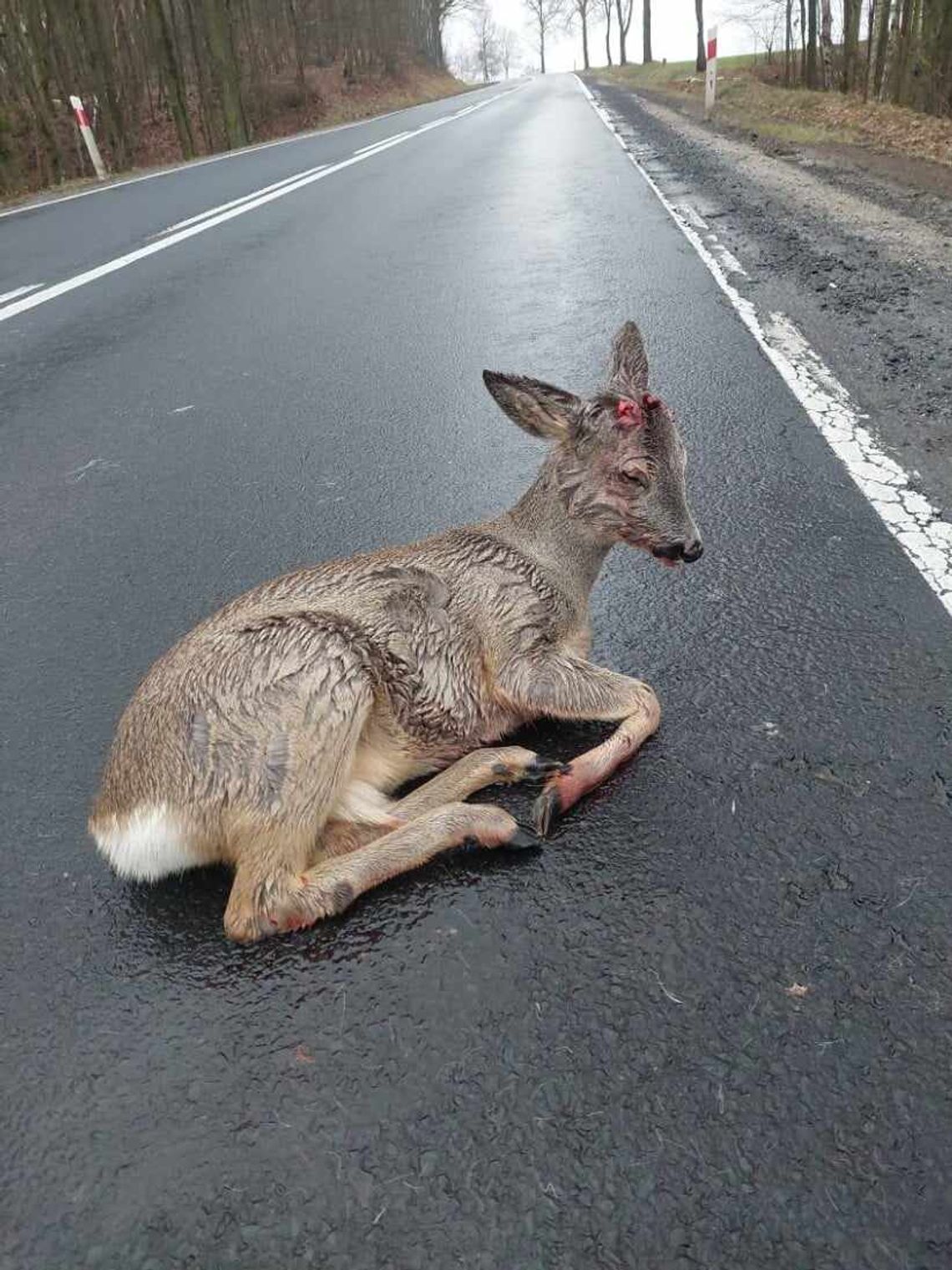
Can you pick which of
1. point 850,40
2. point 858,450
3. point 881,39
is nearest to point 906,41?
point 881,39

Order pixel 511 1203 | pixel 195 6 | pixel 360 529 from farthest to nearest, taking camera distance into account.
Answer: pixel 195 6, pixel 360 529, pixel 511 1203

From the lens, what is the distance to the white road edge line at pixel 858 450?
4.07 m

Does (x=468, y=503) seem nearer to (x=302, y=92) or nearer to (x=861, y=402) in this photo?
(x=861, y=402)

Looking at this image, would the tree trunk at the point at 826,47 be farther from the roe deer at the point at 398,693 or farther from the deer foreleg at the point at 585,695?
the deer foreleg at the point at 585,695

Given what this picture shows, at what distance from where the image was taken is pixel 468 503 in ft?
16.2

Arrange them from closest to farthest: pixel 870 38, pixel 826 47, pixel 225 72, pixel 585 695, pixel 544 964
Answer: pixel 544 964 → pixel 585 695 → pixel 870 38 → pixel 225 72 → pixel 826 47

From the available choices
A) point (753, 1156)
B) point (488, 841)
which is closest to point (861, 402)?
point (488, 841)

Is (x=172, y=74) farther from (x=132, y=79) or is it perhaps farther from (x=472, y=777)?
(x=472, y=777)

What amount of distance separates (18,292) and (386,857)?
34.7 feet

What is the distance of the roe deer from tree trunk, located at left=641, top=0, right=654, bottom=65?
9190 centimetres

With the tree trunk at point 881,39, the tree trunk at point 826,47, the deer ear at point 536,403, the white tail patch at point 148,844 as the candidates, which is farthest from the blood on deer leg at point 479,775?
the tree trunk at point 826,47

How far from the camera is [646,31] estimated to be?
78750 millimetres

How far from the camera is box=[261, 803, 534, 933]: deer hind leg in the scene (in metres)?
2.53

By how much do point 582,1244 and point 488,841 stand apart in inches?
44.7
